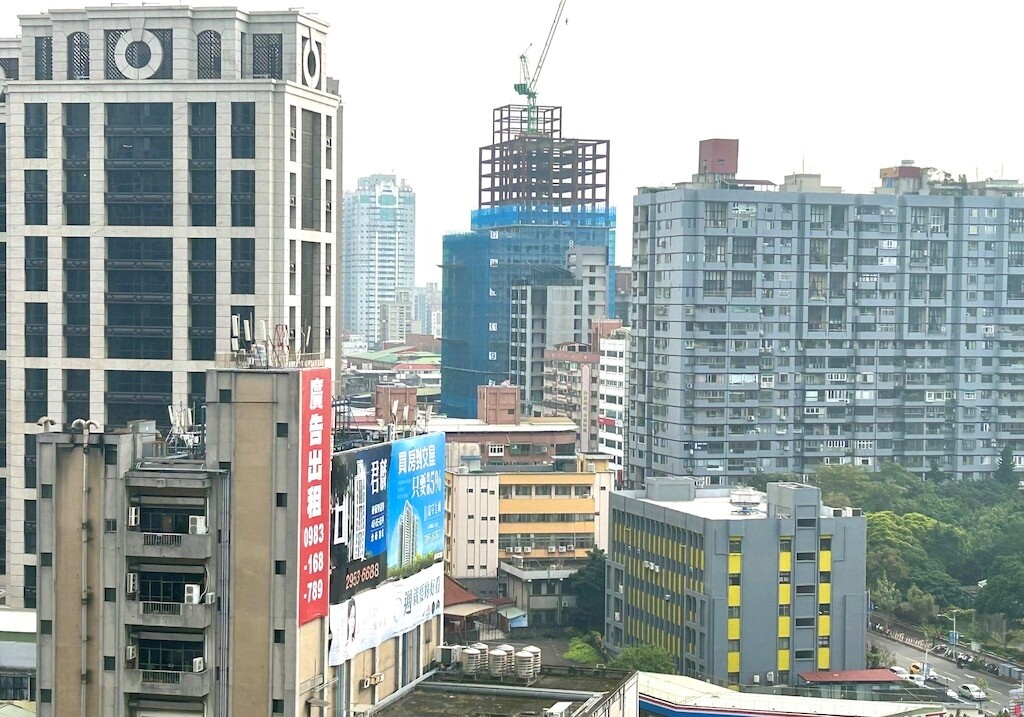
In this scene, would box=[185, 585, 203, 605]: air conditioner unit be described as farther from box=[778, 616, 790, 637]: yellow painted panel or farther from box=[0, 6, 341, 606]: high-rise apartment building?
box=[778, 616, 790, 637]: yellow painted panel

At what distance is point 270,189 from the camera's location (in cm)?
6594

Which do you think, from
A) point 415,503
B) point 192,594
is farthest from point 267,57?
point 192,594

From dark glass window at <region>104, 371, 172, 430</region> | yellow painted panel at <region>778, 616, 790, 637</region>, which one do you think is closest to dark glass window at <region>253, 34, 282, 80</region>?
dark glass window at <region>104, 371, 172, 430</region>

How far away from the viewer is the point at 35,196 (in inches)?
2667

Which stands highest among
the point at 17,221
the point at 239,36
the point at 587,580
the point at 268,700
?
the point at 239,36

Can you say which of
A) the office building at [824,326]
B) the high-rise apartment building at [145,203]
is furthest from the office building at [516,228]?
the high-rise apartment building at [145,203]

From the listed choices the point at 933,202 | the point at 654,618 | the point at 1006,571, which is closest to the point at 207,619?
the point at 654,618

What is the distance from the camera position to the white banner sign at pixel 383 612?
131ft

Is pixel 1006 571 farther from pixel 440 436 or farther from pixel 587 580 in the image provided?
pixel 440 436

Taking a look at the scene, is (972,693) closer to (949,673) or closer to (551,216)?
(949,673)

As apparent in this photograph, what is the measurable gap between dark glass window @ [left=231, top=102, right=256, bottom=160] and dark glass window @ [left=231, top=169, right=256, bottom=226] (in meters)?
0.69

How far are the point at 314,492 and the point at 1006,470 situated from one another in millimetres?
103249

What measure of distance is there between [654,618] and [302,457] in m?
48.7

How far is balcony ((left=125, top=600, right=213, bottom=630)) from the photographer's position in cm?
3828
